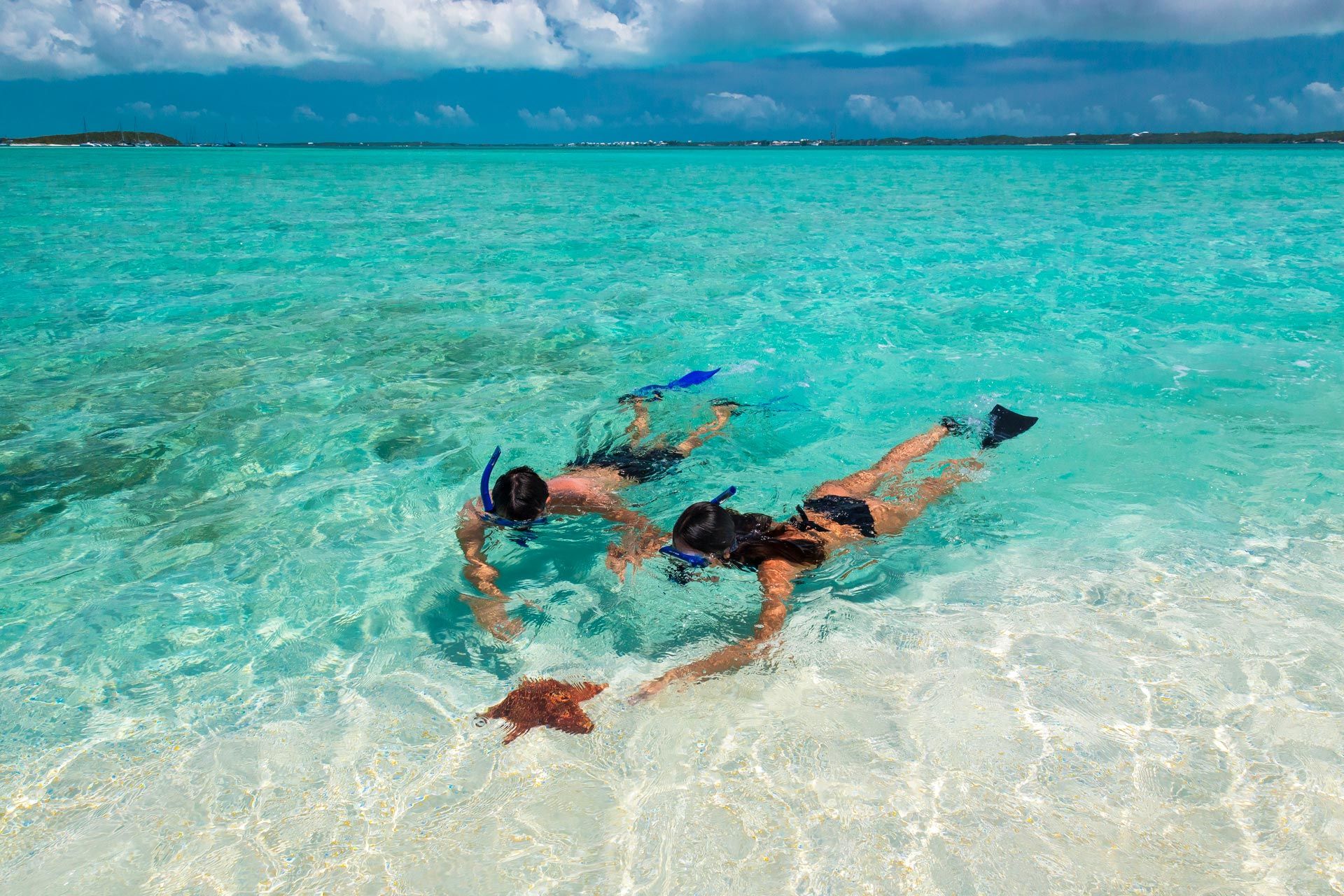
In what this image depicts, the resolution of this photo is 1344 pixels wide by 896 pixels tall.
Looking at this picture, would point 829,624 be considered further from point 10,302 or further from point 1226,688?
A: point 10,302

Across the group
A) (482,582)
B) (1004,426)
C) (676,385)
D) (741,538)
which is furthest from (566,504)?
(1004,426)

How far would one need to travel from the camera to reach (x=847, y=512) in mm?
5422

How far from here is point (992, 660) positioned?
4.19 m

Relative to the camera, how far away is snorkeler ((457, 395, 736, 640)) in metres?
4.91

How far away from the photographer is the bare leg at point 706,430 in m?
6.99

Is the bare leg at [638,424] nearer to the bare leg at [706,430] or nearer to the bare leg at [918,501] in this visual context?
the bare leg at [706,430]

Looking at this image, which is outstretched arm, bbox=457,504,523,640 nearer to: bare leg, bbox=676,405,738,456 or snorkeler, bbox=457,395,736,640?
snorkeler, bbox=457,395,736,640

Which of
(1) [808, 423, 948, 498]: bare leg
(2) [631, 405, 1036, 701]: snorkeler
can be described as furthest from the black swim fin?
(2) [631, 405, 1036, 701]: snorkeler

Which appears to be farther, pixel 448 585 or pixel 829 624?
pixel 448 585

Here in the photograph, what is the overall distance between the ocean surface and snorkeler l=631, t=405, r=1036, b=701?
132 mm

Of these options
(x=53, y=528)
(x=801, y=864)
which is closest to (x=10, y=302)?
(x=53, y=528)

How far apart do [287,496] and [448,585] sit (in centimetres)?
205

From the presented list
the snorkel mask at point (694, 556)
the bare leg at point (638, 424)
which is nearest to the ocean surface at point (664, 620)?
the bare leg at point (638, 424)

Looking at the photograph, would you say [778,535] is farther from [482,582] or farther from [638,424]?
[638,424]
